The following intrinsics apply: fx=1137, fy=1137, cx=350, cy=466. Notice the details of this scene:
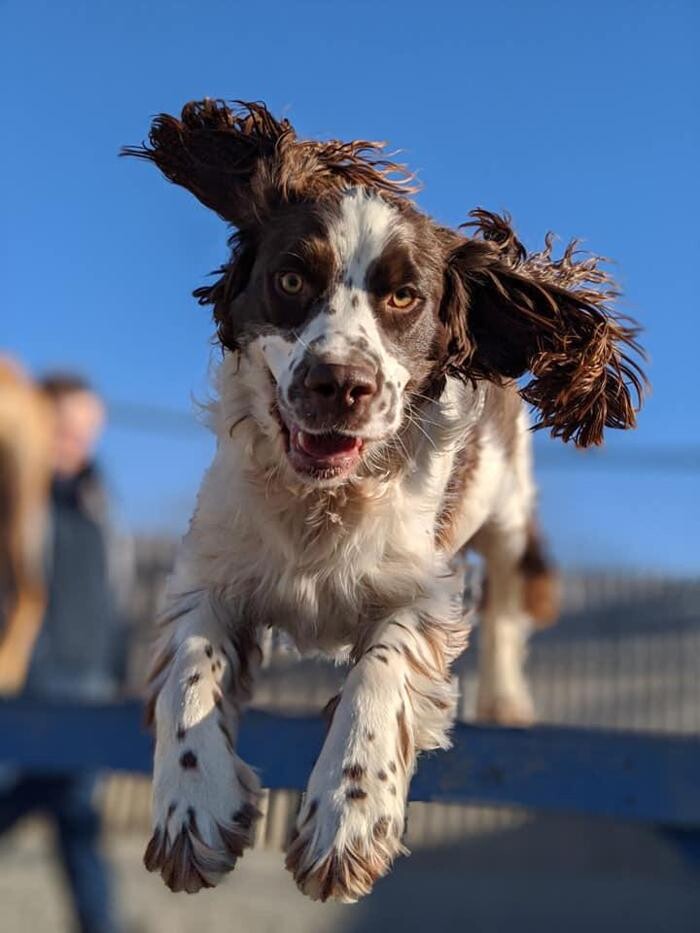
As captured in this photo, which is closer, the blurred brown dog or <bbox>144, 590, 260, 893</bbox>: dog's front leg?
<bbox>144, 590, 260, 893</bbox>: dog's front leg

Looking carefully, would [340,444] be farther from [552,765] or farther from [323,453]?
[552,765]

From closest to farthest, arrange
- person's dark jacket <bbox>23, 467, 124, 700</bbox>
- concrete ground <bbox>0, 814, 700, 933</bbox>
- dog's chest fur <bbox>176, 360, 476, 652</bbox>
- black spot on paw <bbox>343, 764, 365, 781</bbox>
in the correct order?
black spot on paw <bbox>343, 764, 365, 781</bbox> → dog's chest fur <bbox>176, 360, 476, 652</bbox> → concrete ground <bbox>0, 814, 700, 933</bbox> → person's dark jacket <bbox>23, 467, 124, 700</bbox>

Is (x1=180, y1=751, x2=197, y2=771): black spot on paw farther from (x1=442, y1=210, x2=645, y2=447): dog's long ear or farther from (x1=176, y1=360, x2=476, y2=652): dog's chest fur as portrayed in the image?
(x1=442, y1=210, x2=645, y2=447): dog's long ear

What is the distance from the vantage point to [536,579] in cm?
424

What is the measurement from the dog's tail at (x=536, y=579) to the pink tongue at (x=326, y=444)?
2254 mm

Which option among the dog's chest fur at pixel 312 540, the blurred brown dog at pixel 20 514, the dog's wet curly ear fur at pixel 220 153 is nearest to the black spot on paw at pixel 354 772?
the dog's chest fur at pixel 312 540

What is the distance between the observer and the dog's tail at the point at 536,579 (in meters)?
4.23

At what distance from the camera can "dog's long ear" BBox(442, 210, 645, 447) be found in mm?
2527

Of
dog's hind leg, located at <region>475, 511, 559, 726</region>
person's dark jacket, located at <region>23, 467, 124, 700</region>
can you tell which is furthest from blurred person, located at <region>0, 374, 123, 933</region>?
dog's hind leg, located at <region>475, 511, 559, 726</region>

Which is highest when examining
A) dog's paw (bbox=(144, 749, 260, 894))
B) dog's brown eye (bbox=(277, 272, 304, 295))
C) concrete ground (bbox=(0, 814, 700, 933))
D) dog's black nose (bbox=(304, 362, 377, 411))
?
dog's brown eye (bbox=(277, 272, 304, 295))

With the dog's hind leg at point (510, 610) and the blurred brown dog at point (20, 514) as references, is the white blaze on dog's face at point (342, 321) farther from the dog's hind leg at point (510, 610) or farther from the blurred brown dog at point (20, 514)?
the blurred brown dog at point (20, 514)

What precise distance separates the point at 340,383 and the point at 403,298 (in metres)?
0.42

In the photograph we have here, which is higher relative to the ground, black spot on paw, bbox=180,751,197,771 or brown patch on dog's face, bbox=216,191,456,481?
brown patch on dog's face, bbox=216,191,456,481

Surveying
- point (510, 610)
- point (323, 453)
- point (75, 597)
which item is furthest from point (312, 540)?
point (75, 597)
